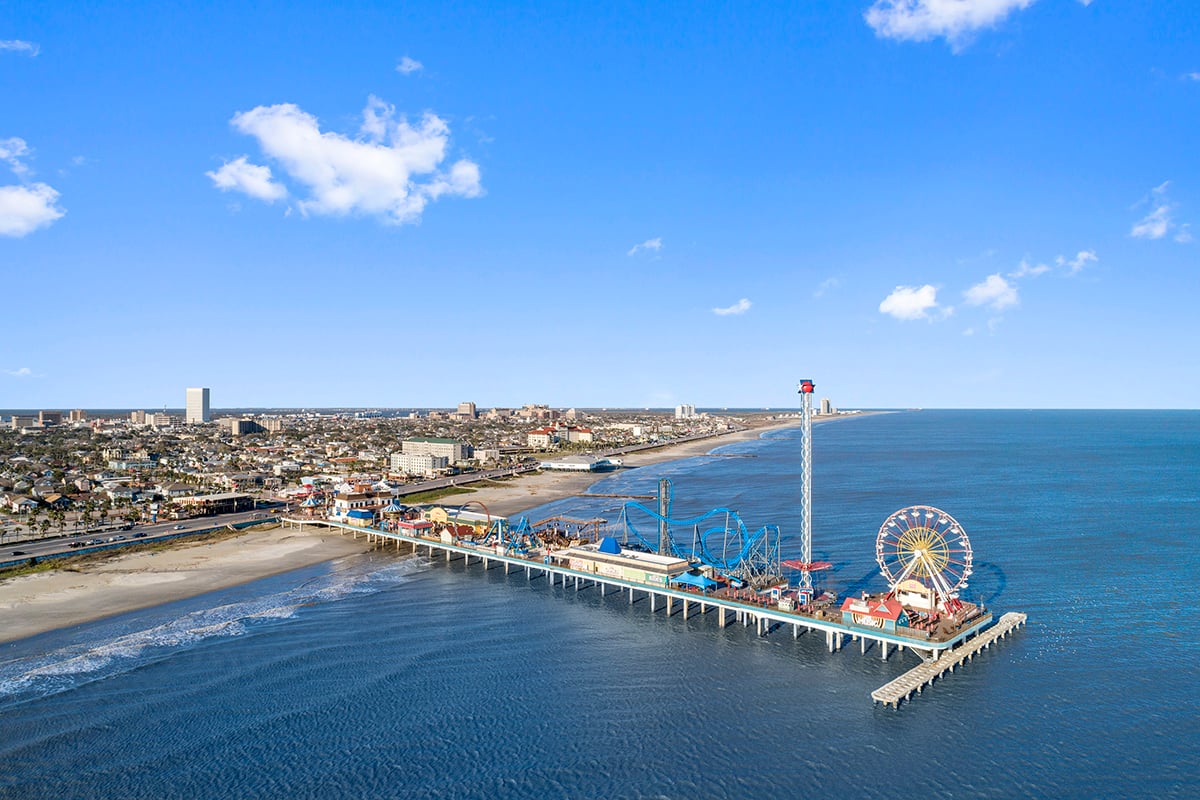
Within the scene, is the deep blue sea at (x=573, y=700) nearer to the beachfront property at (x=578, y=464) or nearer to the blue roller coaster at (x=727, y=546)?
the blue roller coaster at (x=727, y=546)

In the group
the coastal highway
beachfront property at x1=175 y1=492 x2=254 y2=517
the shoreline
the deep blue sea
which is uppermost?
beachfront property at x1=175 y1=492 x2=254 y2=517

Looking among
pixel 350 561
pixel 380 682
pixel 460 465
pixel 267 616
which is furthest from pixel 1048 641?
pixel 460 465

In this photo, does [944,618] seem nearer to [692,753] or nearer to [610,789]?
[692,753]

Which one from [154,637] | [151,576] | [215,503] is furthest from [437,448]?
[154,637]

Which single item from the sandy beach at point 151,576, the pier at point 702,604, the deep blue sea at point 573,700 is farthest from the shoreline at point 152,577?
the pier at point 702,604

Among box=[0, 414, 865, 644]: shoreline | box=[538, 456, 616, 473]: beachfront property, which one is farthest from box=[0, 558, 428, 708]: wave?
box=[538, 456, 616, 473]: beachfront property

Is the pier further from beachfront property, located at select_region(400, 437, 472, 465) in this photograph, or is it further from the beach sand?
beachfront property, located at select_region(400, 437, 472, 465)

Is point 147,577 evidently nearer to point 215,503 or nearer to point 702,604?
point 215,503
